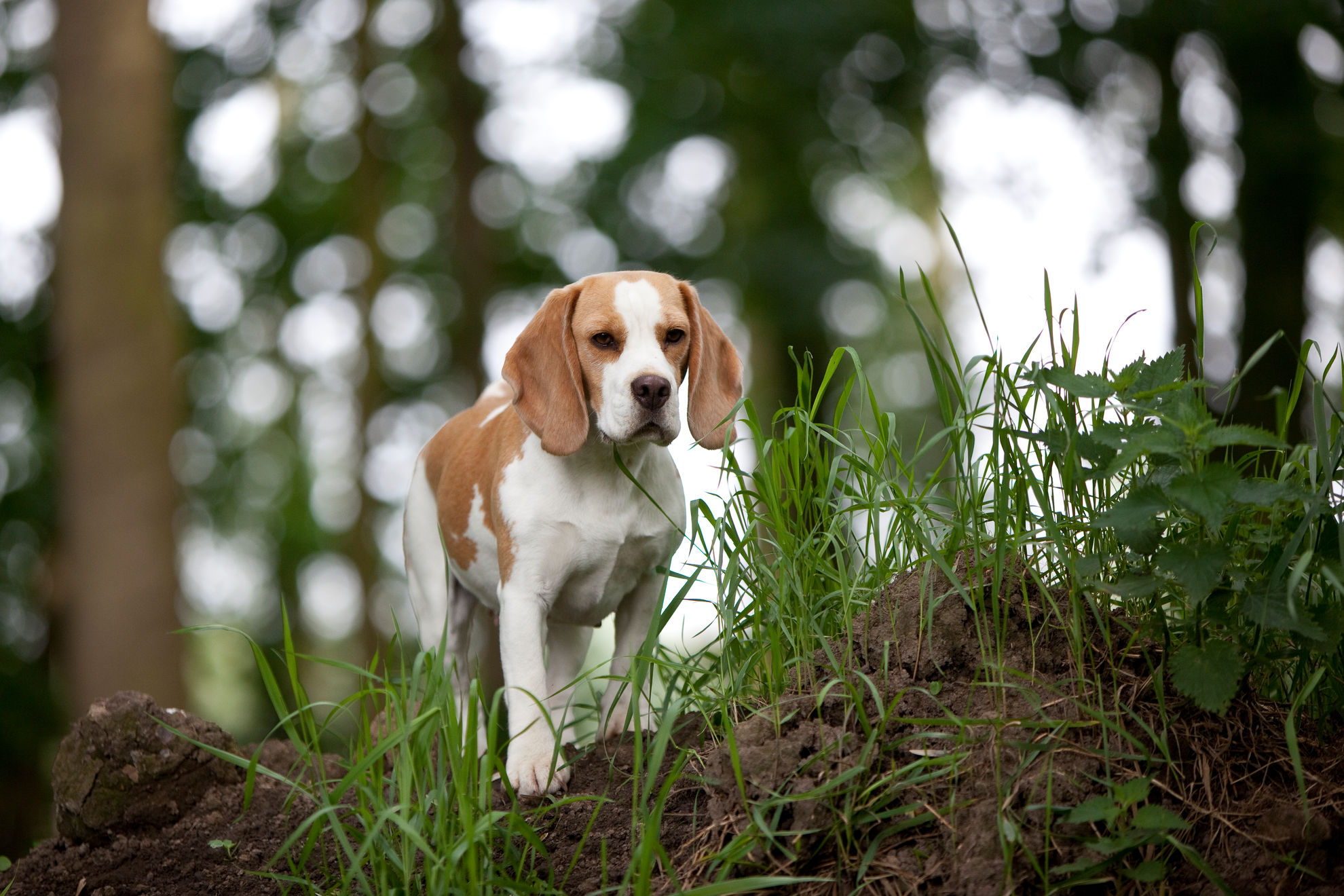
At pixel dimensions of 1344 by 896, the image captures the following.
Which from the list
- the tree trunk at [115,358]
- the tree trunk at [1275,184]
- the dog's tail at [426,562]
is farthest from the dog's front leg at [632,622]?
the tree trunk at [1275,184]

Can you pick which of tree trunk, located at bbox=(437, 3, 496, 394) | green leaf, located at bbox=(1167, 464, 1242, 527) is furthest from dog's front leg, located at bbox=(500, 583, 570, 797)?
tree trunk, located at bbox=(437, 3, 496, 394)

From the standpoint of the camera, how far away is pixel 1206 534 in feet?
8.65

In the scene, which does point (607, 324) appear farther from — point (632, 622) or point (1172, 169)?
point (1172, 169)

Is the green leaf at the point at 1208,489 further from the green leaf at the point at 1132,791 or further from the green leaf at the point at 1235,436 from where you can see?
the green leaf at the point at 1132,791

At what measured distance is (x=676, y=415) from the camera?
3.36m

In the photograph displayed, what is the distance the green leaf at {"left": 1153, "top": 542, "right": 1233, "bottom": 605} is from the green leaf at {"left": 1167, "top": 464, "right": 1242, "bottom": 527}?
0.09 m

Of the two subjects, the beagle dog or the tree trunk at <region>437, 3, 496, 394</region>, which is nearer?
the beagle dog

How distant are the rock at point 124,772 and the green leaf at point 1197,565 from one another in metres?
3.01

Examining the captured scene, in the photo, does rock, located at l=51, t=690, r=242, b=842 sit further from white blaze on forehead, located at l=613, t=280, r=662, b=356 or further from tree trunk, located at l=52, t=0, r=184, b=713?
tree trunk, located at l=52, t=0, r=184, b=713

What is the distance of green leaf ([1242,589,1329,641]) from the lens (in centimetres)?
236

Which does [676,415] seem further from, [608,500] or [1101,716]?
[1101,716]

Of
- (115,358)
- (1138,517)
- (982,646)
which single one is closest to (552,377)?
(982,646)

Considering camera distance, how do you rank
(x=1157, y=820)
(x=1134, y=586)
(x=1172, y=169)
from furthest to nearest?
1. (x=1172, y=169)
2. (x=1134, y=586)
3. (x=1157, y=820)

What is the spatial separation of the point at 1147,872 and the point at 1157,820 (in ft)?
0.44
